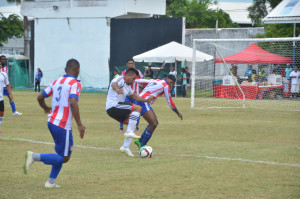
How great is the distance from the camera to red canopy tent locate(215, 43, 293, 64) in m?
29.0

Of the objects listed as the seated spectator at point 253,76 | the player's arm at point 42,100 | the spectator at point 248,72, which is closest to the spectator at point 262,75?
the seated spectator at point 253,76

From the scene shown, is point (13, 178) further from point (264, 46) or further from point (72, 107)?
point (264, 46)

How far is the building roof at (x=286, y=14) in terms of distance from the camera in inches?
1244

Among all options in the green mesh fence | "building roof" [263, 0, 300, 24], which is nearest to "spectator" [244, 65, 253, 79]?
"building roof" [263, 0, 300, 24]

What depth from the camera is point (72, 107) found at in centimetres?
683

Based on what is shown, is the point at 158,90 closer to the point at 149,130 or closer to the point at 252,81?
the point at 149,130

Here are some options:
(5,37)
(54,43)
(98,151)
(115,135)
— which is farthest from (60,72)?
(98,151)

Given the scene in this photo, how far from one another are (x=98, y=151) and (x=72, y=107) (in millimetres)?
3871

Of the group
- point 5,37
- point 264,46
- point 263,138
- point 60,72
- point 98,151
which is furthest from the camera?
point 5,37

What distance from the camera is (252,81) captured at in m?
27.7

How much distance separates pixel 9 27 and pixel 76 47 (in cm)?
1497

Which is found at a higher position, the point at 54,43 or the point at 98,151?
the point at 54,43

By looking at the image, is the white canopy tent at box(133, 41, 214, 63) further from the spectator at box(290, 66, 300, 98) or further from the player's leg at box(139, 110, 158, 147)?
the player's leg at box(139, 110, 158, 147)

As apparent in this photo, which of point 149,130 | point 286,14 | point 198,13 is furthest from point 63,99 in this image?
point 198,13
